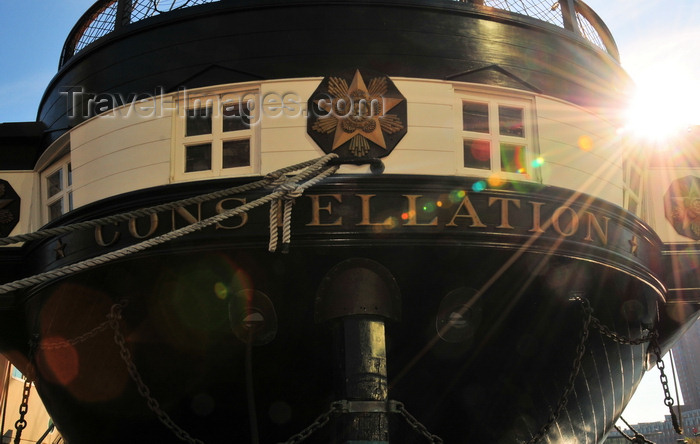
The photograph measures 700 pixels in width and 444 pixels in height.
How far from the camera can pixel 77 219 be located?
30.4ft

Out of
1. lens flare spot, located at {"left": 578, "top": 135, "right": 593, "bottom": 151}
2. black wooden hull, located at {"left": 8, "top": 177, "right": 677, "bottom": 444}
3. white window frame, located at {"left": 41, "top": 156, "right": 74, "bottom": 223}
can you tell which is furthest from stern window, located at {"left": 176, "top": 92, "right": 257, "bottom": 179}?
lens flare spot, located at {"left": 578, "top": 135, "right": 593, "bottom": 151}

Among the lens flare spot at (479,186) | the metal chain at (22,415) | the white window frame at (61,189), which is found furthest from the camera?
the white window frame at (61,189)

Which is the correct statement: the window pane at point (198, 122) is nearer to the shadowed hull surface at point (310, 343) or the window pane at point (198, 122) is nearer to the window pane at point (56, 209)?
the shadowed hull surface at point (310, 343)

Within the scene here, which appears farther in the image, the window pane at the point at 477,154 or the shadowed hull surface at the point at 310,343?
the window pane at the point at 477,154

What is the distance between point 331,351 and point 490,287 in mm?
1635

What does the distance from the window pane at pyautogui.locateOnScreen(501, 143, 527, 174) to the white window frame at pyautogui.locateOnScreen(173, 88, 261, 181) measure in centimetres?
245

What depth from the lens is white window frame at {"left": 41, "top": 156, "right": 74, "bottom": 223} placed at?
10.3 m

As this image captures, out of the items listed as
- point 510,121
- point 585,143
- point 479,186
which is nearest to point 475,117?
point 510,121

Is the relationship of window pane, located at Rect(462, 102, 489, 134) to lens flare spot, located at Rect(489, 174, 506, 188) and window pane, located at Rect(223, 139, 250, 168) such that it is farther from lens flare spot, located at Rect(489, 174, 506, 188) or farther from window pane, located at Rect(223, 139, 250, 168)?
window pane, located at Rect(223, 139, 250, 168)

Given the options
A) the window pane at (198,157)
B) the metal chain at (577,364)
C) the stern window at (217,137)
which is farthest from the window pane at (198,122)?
the metal chain at (577,364)

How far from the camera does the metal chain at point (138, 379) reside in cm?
842

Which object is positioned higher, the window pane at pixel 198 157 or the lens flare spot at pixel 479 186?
the window pane at pixel 198 157

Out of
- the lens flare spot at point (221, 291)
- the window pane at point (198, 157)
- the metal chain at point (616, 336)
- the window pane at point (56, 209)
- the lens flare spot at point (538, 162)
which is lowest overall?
the metal chain at point (616, 336)

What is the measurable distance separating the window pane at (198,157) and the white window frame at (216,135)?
0.03 metres
